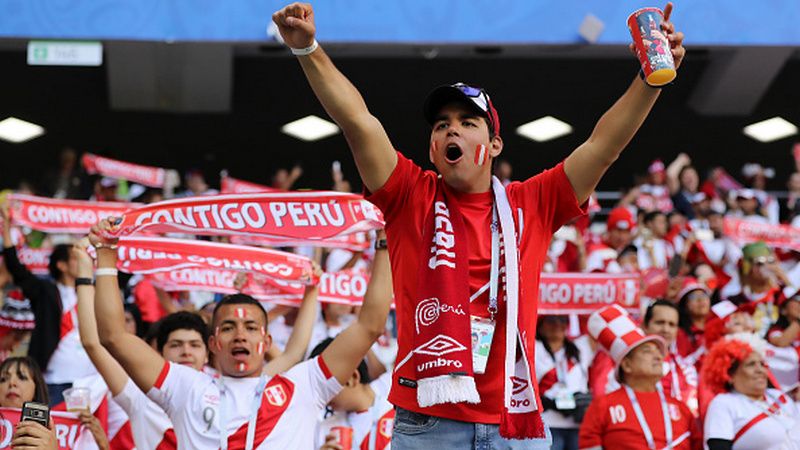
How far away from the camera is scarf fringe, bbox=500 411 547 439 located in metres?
3.47

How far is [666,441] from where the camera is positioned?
709 centimetres

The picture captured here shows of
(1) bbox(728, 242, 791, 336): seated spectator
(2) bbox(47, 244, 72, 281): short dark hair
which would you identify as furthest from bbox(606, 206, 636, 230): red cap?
(2) bbox(47, 244, 72, 281): short dark hair

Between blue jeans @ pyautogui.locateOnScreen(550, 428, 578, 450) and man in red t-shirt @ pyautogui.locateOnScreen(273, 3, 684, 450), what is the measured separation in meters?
4.50

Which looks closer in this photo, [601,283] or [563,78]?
[601,283]

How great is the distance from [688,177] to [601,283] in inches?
266

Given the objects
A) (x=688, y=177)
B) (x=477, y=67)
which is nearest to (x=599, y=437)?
(x=688, y=177)

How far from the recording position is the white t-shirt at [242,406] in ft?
17.2

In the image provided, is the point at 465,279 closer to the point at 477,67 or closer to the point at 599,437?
the point at 599,437

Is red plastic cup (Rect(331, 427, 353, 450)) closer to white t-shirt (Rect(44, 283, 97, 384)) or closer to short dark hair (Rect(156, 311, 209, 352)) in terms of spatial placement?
short dark hair (Rect(156, 311, 209, 352))

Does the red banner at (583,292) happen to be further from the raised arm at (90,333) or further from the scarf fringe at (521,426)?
the scarf fringe at (521,426)

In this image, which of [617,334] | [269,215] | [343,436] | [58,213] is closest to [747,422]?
[617,334]

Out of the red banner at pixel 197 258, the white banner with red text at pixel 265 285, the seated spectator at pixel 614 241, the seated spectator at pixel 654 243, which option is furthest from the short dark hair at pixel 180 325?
the seated spectator at pixel 654 243

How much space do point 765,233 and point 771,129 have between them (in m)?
8.09

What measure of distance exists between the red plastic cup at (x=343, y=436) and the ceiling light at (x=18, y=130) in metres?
14.3
